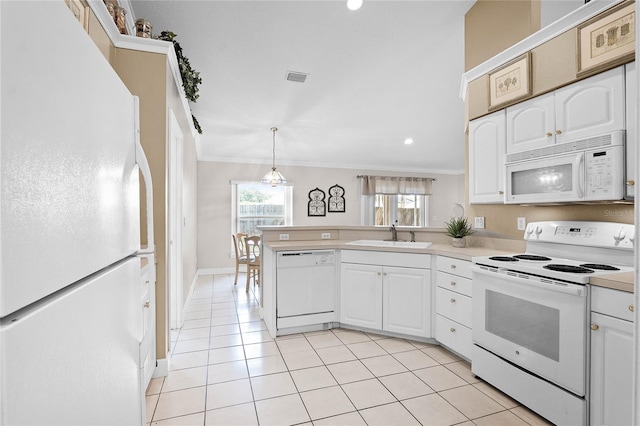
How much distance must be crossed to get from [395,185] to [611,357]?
240 inches

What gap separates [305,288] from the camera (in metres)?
3.04

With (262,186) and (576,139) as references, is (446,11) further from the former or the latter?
(262,186)

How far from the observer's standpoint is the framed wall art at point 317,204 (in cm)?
677

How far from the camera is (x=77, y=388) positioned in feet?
1.83

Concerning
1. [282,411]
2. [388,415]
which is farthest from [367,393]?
[282,411]

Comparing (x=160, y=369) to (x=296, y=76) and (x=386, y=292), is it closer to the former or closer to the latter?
(x=386, y=292)

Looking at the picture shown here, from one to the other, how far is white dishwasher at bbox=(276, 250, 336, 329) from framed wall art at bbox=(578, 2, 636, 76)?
2359mm

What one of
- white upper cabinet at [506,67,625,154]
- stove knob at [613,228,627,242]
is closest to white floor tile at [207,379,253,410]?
stove knob at [613,228,627,242]

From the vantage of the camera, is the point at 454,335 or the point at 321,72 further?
the point at 321,72

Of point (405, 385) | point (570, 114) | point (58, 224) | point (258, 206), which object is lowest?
point (405, 385)

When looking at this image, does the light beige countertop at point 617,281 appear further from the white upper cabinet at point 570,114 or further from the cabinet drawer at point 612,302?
the white upper cabinet at point 570,114

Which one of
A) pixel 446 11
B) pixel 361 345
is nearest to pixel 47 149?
pixel 361 345

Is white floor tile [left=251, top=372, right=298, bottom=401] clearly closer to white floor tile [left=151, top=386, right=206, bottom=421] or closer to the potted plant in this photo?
white floor tile [left=151, top=386, right=206, bottom=421]

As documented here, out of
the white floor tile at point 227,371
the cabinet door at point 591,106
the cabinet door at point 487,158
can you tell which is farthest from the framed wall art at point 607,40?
the white floor tile at point 227,371
